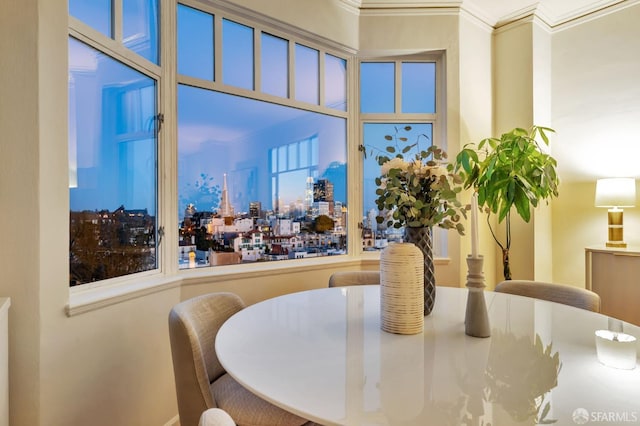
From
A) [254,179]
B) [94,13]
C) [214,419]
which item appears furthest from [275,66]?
[214,419]

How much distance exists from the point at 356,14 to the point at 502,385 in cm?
306

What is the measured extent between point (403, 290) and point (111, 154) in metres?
1.62

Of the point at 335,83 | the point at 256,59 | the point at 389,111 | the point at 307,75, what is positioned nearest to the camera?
the point at 256,59

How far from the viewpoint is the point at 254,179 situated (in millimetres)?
2623

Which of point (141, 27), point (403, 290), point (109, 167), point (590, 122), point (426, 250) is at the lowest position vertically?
point (403, 290)

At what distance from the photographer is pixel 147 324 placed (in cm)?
186

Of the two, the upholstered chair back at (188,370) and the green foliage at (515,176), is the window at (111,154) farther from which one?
the green foliage at (515,176)

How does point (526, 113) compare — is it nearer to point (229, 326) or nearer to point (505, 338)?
point (505, 338)

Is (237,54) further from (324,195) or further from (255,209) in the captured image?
(324,195)

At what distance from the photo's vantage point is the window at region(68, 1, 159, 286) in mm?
1608

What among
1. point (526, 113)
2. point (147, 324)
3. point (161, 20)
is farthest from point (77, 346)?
point (526, 113)

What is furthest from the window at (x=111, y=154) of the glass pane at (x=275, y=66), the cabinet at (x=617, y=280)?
the cabinet at (x=617, y=280)

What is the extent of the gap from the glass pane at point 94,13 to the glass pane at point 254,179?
549 millimetres

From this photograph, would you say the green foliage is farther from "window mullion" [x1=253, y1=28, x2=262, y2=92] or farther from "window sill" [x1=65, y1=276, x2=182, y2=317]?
"window sill" [x1=65, y1=276, x2=182, y2=317]
